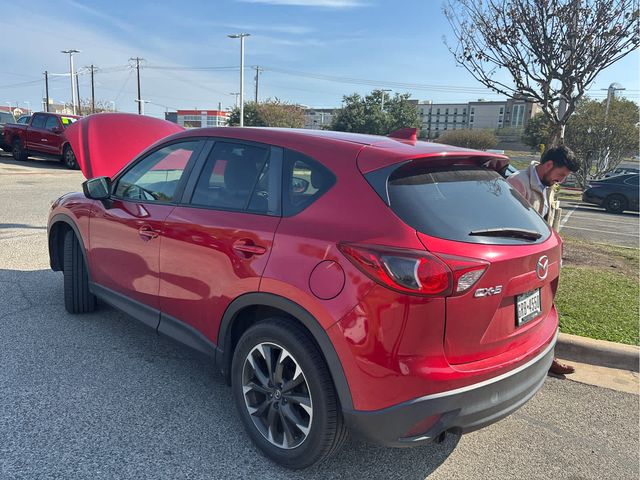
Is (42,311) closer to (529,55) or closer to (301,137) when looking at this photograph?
(301,137)

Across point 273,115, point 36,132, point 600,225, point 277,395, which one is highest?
point 273,115

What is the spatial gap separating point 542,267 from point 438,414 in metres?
0.96

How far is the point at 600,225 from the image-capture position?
45.1 feet

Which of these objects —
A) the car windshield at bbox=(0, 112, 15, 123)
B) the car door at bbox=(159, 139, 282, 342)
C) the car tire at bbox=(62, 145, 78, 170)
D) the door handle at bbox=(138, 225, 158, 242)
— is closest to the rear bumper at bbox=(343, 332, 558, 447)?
the car door at bbox=(159, 139, 282, 342)

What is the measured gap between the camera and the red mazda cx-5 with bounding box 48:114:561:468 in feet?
6.88

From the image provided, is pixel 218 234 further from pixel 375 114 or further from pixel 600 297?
pixel 375 114

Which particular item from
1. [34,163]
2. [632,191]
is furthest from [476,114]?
[34,163]

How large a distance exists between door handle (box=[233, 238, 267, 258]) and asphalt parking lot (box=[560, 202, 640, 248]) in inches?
403

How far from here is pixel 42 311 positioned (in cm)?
454

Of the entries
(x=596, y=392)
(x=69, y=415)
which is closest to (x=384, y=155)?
(x=69, y=415)

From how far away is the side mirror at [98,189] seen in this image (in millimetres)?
3783

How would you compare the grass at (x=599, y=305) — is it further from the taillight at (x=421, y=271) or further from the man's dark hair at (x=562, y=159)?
the taillight at (x=421, y=271)

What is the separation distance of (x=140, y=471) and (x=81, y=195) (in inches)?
104

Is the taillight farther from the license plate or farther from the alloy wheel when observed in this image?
the alloy wheel
